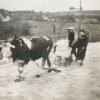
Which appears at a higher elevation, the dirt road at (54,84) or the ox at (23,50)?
the ox at (23,50)

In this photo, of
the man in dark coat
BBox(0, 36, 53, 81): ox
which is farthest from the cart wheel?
BBox(0, 36, 53, 81): ox

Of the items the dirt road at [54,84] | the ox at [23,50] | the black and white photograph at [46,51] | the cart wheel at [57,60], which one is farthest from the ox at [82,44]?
the ox at [23,50]

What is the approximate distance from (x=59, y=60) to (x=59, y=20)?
35.3 inches

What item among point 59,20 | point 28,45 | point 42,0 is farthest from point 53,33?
point 28,45

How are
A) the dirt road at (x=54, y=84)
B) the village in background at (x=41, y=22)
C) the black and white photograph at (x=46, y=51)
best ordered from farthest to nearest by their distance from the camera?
1. the village in background at (x=41, y=22)
2. the black and white photograph at (x=46, y=51)
3. the dirt road at (x=54, y=84)

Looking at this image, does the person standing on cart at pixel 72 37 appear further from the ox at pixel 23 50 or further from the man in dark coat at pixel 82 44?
the ox at pixel 23 50

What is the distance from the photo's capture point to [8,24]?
237 inches

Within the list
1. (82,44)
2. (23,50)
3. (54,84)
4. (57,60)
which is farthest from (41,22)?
(54,84)

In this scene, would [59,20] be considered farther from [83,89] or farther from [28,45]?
[83,89]

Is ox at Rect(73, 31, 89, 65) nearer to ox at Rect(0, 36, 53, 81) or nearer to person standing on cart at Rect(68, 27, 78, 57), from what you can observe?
person standing on cart at Rect(68, 27, 78, 57)

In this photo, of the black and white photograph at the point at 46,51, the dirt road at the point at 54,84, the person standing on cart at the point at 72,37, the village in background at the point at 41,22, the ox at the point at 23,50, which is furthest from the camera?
the person standing on cart at the point at 72,37

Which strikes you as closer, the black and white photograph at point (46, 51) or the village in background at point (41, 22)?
the black and white photograph at point (46, 51)

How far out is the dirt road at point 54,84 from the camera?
4.11 m

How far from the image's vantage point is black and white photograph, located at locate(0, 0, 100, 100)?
14.5 feet
